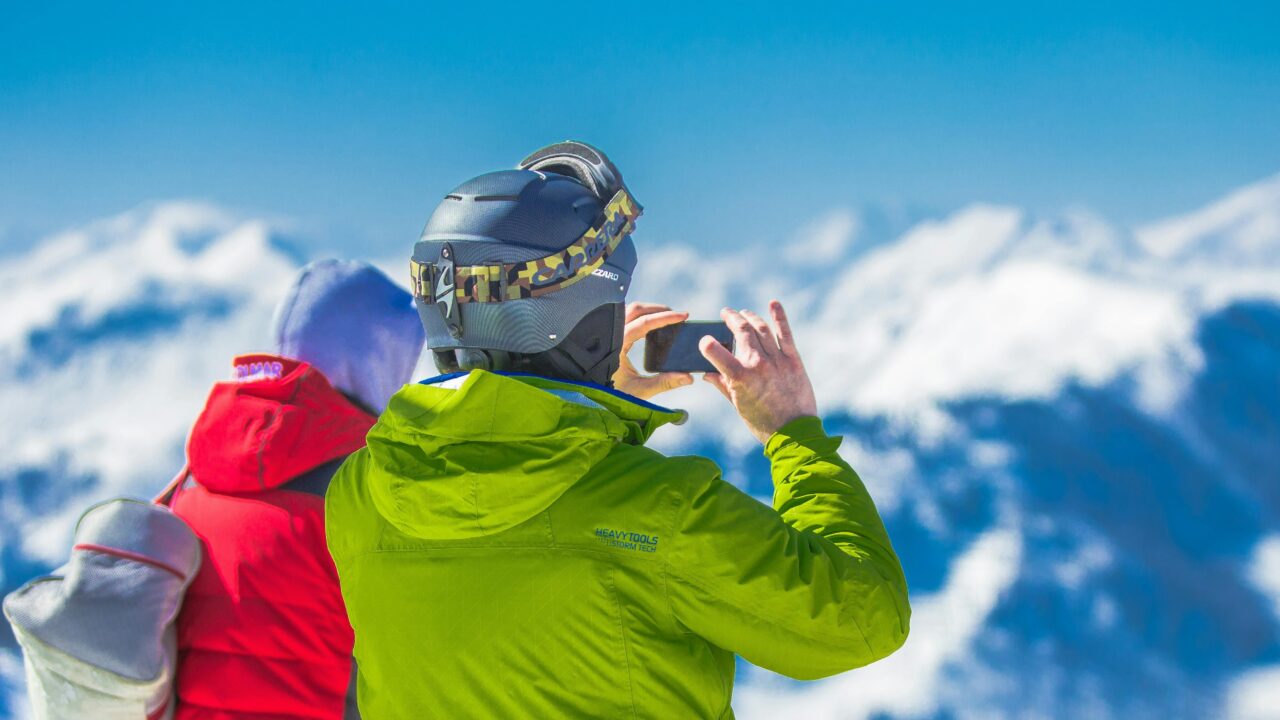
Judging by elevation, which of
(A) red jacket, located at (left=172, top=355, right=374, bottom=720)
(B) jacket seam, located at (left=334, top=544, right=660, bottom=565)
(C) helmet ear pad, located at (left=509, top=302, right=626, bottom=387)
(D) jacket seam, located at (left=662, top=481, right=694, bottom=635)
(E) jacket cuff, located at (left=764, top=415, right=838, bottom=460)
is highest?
(E) jacket cuff, located at (left=764, top=415, right=838, bottom=460)

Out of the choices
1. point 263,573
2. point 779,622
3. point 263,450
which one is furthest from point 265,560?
point 779,622

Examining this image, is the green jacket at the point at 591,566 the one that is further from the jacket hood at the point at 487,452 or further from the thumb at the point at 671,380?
the thumb at the point at 671,380

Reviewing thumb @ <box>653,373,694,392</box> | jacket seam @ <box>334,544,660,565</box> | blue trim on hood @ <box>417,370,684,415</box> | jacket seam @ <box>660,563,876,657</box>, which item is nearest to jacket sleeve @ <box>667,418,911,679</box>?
jacket seam @ <box>660,563,876,657</box>

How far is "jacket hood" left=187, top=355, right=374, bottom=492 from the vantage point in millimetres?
3246

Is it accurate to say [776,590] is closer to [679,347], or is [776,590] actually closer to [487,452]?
[487,452]

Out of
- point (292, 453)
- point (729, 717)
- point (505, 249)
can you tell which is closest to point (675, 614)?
point (729, 717)

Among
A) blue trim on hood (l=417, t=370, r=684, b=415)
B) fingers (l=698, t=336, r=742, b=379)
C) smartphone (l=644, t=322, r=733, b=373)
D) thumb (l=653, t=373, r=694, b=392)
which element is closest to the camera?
blue trim on hood (l=417, t=370, r=684, b=415)

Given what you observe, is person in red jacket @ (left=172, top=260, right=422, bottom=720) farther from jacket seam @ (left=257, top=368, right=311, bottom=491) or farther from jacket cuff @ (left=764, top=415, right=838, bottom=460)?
jacket cuff @ (left=764, top=415, right=838, bottom=460)

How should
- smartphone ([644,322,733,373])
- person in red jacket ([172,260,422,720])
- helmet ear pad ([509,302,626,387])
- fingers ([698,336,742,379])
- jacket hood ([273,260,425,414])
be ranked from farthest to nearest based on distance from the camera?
jacket hood ([273,260,425,414])
person in red jacket ([172,260,422,720])
smartphone ([644,322,733,373])
fingers ([698,336,742,379])
helmet ear pad ([509,302,626,387])

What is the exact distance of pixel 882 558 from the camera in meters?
2.12

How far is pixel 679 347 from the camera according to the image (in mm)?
2775

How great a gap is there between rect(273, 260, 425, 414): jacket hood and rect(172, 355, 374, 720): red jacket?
1.30 ft

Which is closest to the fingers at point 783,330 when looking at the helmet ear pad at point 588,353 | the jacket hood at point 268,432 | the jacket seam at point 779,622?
the helmet ear pad at point 588,353

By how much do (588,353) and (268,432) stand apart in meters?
1.35
